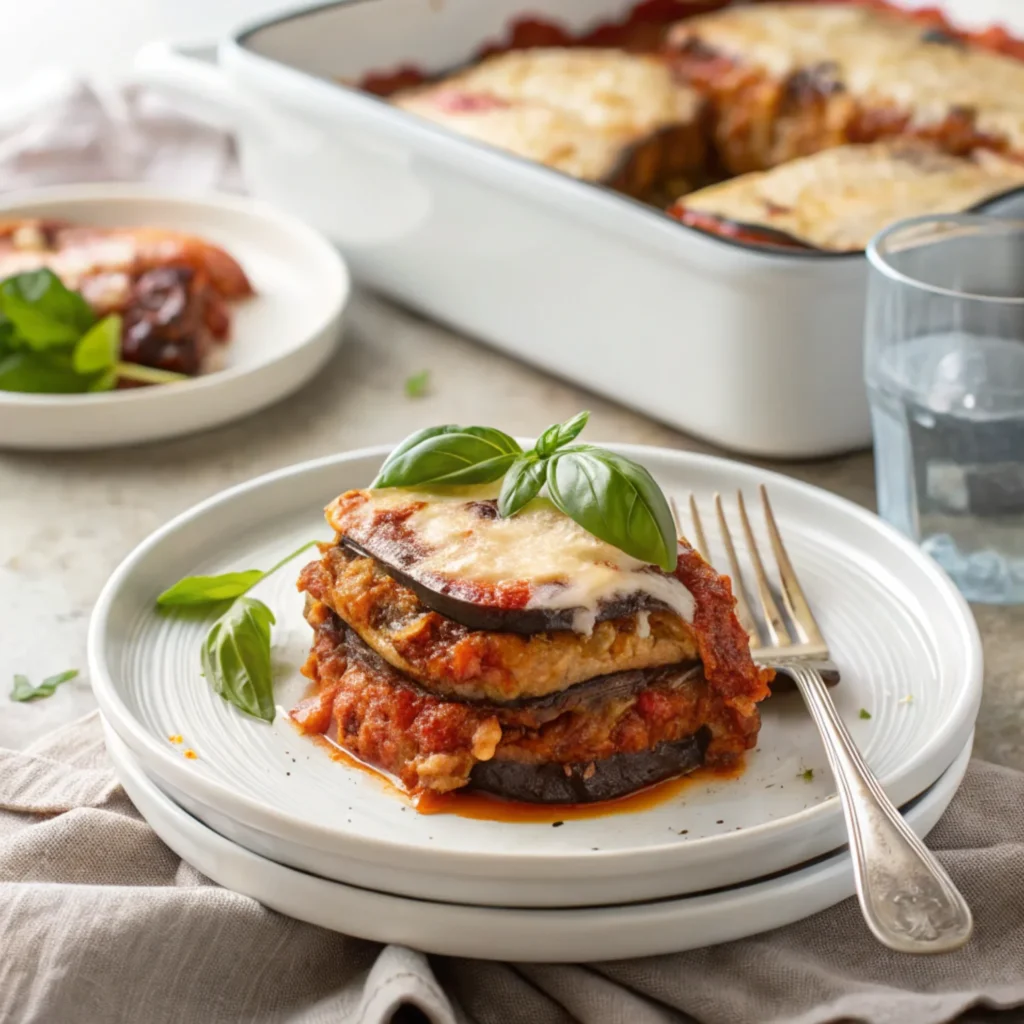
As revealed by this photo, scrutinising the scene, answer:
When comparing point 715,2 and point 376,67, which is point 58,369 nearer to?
point 376,67

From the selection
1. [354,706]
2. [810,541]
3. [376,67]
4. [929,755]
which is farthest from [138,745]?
[376,67]

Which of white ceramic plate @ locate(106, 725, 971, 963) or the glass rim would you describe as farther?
the glass rim

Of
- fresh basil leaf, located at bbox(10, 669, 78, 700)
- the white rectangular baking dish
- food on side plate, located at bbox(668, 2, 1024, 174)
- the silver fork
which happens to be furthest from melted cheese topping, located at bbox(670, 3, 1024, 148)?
fresh basil leaf, located at bbox(10, 669, 78, 700)

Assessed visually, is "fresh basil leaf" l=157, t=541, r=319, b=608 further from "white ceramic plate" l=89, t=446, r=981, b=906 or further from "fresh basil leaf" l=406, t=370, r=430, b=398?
"fresh basil leaf" l=406, t=370, r=430, b=398

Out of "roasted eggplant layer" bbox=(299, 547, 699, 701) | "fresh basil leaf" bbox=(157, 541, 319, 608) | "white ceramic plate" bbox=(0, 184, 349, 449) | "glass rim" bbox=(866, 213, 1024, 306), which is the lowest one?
"white ceramic plate" bbox=(0, 184, 349, 449)

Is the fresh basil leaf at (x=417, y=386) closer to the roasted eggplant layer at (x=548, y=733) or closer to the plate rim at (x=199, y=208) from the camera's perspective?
the plate rim at (x=199, y=208)

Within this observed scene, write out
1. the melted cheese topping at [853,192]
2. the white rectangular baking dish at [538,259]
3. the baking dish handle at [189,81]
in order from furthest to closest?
the baking dish handle at [189,81], the melted cheese topping at [853,192], the white rectangular baking dish at [538,259]

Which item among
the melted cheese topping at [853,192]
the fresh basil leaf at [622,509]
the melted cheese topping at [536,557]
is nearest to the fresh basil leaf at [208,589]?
the melted cheese topping at [536,557]

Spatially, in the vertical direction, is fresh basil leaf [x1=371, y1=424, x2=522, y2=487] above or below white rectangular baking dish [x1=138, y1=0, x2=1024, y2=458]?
above
